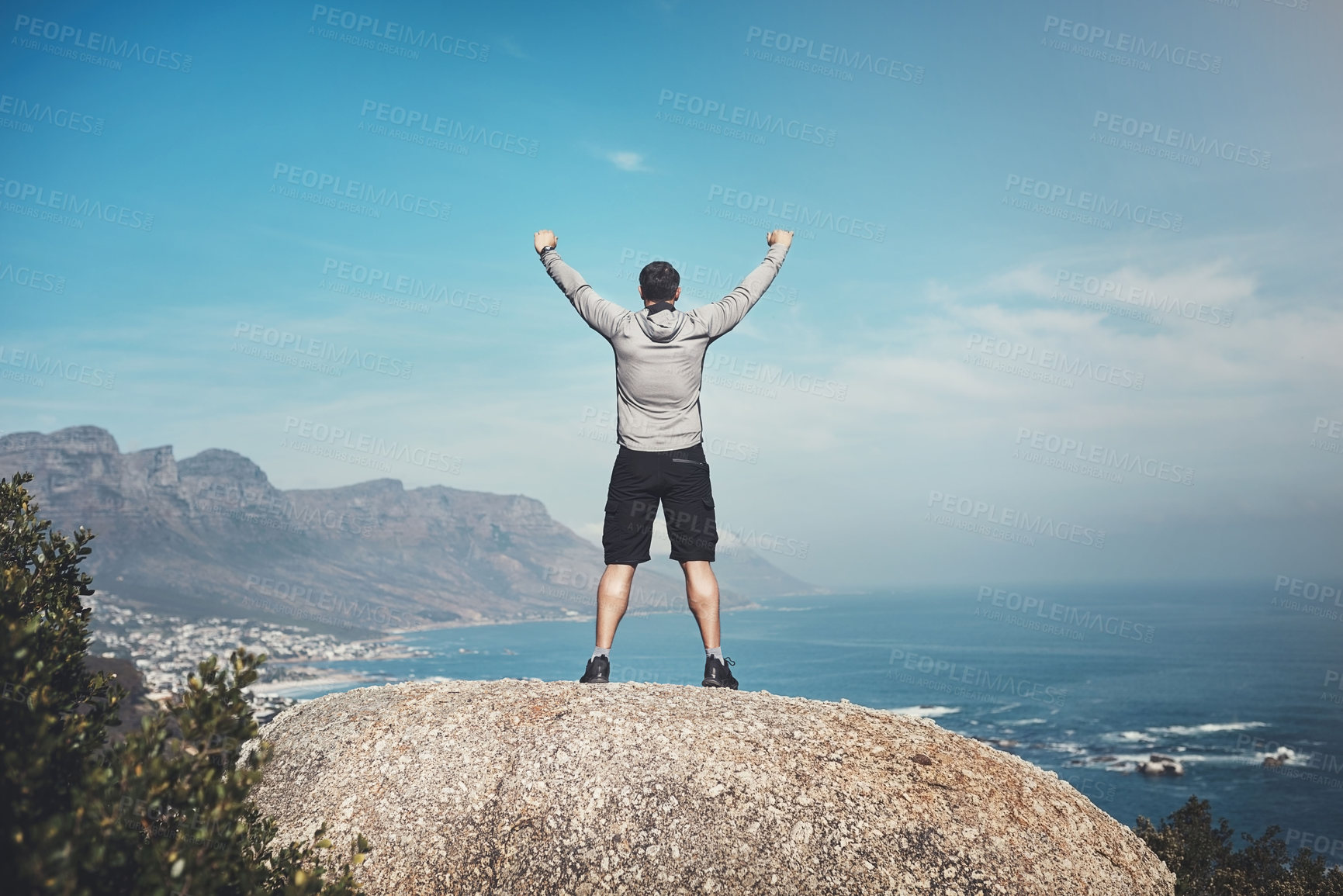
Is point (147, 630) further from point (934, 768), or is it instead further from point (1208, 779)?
point (934, 768)

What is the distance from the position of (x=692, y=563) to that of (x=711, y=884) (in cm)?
265

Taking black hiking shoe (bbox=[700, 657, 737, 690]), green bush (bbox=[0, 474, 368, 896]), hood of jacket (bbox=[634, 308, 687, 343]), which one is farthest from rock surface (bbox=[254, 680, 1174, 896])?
hood of jacket (bbox=[634, 308, 687, 343])

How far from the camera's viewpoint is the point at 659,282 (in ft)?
23.7

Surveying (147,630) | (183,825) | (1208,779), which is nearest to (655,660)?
(147,630)

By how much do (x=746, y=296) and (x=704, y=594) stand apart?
274 cm

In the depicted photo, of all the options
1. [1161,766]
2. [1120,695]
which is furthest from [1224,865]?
[1120,695]

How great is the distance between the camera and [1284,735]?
94.7 metres

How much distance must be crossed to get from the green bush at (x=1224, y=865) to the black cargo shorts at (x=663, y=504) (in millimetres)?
5103

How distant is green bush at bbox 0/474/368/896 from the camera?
9.44ft

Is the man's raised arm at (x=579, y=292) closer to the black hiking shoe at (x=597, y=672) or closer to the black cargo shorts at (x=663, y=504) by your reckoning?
the black cargo shorts at (x=663, y=504)

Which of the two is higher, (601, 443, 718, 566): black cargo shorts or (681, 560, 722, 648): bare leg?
(601, 443, 718, 566): black cargo shorts

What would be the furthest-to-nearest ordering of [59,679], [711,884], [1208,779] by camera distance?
[1208,779]
[711,884]
[59,679]

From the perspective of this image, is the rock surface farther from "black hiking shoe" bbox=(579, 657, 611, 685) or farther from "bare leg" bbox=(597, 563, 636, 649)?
"bare leg" bbox=(597, 563, 636, 649)

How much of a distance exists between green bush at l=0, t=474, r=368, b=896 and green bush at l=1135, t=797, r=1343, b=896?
7.42 metres
